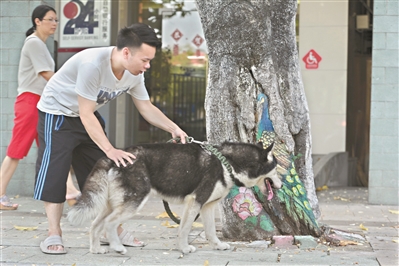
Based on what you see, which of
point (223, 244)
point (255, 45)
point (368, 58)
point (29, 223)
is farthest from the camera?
point (368, 58)

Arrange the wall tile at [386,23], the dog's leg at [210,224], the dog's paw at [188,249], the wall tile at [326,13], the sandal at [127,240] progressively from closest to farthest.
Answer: the dog's paw at [188,249]
the dog's leg at [210,224]
the sandal at [127,240]
the wall tile at [386,23]
the wall tile at [326,13]

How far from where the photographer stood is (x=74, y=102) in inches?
206

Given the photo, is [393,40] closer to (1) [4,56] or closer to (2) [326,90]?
(2) [326,90]

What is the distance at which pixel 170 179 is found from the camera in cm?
509

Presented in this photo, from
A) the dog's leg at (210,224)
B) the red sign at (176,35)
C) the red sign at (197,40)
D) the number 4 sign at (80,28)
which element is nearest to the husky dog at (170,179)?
the dog's leg at (210,224)

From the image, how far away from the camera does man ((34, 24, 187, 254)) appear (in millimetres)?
4934

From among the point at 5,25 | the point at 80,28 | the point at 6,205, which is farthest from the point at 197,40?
the point at 6,205

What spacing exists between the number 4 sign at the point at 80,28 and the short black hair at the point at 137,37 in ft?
17.5

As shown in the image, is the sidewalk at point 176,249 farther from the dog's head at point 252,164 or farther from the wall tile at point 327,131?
the wall tile at point 327,131

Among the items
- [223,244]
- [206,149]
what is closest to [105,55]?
[206,149]

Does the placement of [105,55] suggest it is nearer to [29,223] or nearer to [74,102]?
[74,102]

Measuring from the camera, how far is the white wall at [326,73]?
516 inches

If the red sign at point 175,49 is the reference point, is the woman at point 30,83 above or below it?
below

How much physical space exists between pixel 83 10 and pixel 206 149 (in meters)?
6.05
